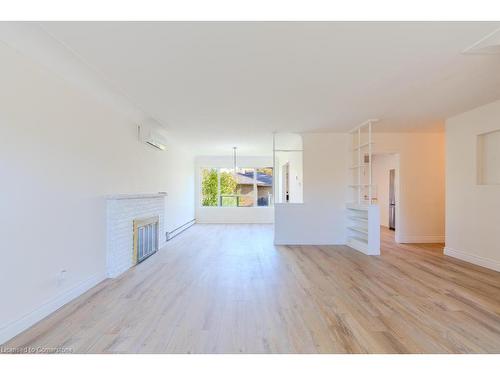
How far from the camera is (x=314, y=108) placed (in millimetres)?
4414

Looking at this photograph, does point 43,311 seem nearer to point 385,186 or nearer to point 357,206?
point 357,206

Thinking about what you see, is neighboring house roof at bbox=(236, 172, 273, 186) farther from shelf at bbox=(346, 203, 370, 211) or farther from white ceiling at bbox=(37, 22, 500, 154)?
white ceiling at bbox=(37, 22, 500, 154)

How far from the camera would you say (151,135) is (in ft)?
17.6

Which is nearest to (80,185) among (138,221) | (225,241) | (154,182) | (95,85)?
(95,85)

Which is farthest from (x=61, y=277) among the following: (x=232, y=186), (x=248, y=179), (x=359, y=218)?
(x=248, y=179)

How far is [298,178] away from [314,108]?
388 cm

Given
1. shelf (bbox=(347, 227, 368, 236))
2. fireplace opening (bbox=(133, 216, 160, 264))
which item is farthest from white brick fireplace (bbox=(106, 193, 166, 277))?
shelf (bbox=(347, 227, 368, 236))

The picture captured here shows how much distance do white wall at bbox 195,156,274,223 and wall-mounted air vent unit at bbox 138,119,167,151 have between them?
14.9ft

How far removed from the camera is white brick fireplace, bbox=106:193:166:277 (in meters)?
3.94

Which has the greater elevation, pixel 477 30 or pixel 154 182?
pixel 477 30

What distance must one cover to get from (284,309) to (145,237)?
10.1ft

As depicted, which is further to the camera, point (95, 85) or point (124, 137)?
point (124, 137)

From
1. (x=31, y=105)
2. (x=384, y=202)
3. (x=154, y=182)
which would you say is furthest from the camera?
(x=384, y=202)

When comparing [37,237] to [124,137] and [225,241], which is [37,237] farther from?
[225,241]
